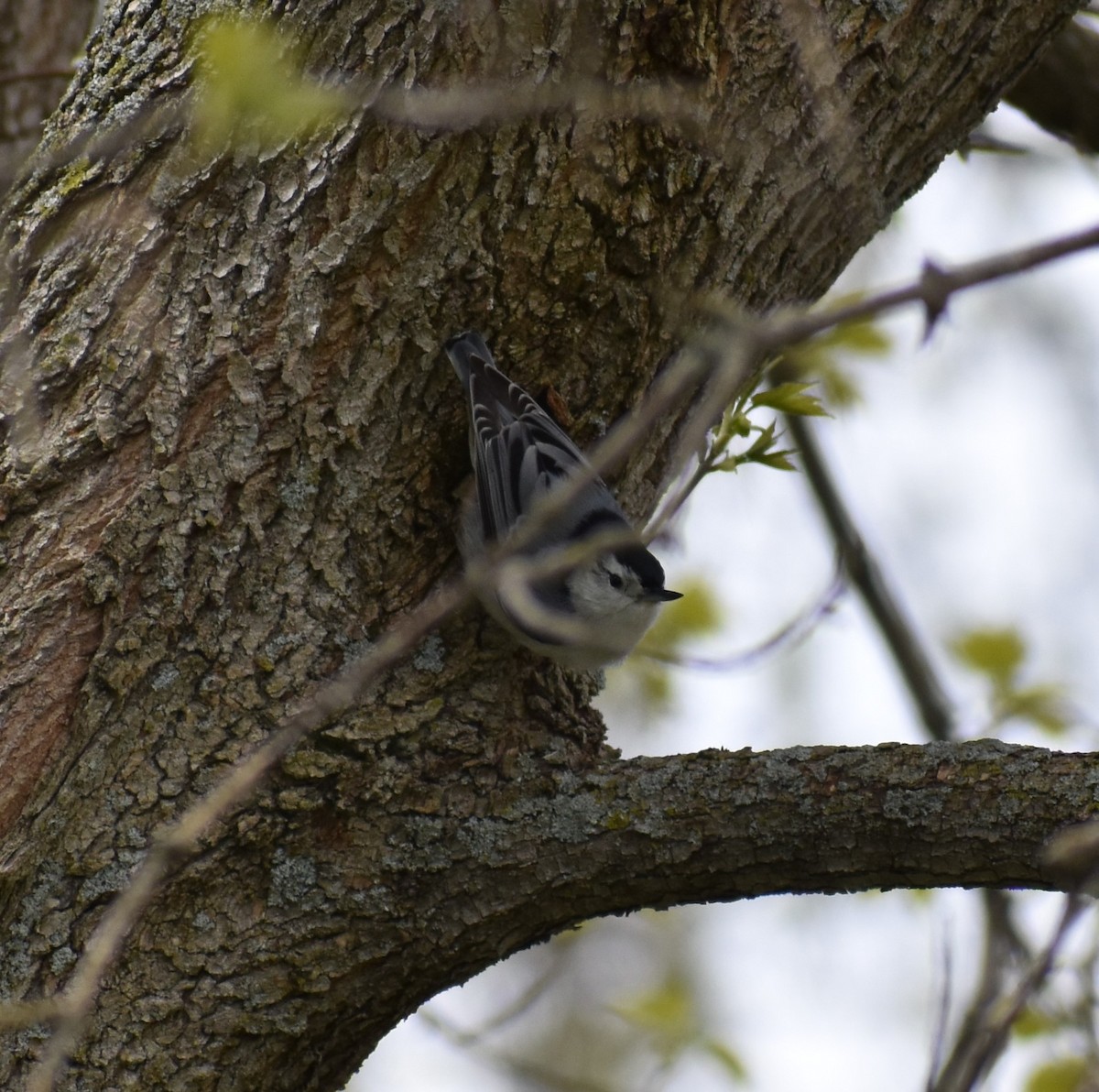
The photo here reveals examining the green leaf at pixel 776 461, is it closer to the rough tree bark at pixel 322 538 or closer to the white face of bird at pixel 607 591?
the rough tree bark at pixel 322 538

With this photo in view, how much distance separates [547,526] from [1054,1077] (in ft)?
6.10

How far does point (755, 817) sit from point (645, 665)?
1.90 metres

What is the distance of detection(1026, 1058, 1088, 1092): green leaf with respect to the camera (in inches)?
109

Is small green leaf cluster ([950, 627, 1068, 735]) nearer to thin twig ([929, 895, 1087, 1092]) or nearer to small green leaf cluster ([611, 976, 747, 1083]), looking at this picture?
small green leaf cluster ([611, 976, 747, 1083])

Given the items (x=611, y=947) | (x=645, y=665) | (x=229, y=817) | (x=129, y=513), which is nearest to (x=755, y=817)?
(x=229, y=817)

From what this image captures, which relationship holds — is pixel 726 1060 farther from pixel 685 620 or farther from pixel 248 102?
pixel 248 102

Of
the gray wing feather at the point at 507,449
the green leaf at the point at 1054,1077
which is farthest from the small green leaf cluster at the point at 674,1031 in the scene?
the gray wing feather at the point at 507,449

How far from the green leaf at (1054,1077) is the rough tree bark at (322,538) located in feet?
3.76

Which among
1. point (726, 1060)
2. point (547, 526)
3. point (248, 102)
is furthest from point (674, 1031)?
point (248, 102)

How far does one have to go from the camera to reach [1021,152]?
3201 mm

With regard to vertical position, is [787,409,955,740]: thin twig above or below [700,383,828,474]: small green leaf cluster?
above

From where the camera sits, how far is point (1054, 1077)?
279 cm

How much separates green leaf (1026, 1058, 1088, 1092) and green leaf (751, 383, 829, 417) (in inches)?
61.6

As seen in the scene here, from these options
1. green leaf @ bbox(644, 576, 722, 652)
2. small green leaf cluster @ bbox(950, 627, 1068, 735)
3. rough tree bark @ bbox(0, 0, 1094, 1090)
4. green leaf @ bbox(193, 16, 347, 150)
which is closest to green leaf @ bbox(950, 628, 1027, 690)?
small green leaf cluster @ bbox(950, 627, 1068, 735)
